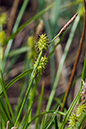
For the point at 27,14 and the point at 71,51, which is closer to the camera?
the point at 71,51

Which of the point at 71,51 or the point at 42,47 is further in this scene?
the point at 71,51

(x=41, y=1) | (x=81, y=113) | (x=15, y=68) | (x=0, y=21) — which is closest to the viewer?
(x=81, y=113)

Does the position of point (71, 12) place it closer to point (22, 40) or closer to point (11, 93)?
point (22, 40)

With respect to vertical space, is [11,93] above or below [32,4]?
below

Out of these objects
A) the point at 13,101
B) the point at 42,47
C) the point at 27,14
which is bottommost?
the point at 13,101

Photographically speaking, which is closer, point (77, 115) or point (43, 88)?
point (77, 115)

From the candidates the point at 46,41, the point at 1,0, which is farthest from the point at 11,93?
the point at 46,41

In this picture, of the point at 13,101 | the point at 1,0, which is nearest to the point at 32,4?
the point at 1,0

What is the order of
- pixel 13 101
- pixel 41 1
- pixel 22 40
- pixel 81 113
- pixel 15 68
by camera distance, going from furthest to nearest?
pixel 22 40
pixel 15 68
pixel 13 101
pixel 41 1
pixel 81 113

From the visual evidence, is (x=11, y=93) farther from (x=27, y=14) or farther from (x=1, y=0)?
(x=1, y=0)
